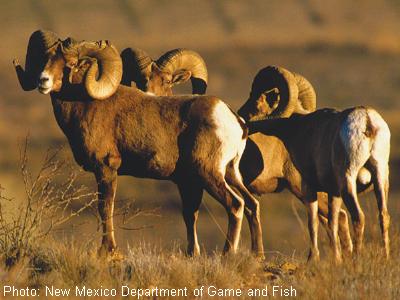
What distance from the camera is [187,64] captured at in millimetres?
21672

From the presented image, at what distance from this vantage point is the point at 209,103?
17.8m

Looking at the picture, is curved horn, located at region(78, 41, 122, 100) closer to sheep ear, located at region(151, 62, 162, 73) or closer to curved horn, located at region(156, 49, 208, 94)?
sheep ear, located at region(151, 62, 162, 73)

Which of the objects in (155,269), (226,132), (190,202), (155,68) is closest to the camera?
(155,269)

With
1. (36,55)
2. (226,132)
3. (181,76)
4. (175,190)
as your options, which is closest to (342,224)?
(226,132)

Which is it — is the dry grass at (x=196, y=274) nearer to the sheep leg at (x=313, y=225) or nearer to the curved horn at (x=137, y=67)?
the sheep leg at (x=313, y=225)

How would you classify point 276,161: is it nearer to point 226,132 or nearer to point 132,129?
point 226,132

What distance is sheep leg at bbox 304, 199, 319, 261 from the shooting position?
697 inches

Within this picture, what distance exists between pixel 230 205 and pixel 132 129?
1.58m

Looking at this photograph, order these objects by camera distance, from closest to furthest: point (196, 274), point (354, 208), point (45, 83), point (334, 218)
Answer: point (196, 274)
point (354, 208)
point (334, 218)
point (45, 83)

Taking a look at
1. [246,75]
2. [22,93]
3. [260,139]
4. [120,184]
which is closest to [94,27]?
[246,75]

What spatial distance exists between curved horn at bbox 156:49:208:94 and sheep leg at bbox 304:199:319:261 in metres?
4.19

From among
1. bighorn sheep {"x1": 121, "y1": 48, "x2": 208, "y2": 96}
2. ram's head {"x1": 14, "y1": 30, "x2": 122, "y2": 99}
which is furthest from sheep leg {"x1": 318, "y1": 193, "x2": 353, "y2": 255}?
ram's head {"x1": 14, "y1": 30, "x2": 122, "y2": 99}

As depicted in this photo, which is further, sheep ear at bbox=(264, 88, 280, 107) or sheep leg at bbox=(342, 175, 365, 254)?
sheep ear at bbox=(264, 88, 280, 107)

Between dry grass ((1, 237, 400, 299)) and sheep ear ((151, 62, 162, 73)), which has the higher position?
sheep ear ((151, 62, 162, 73))
